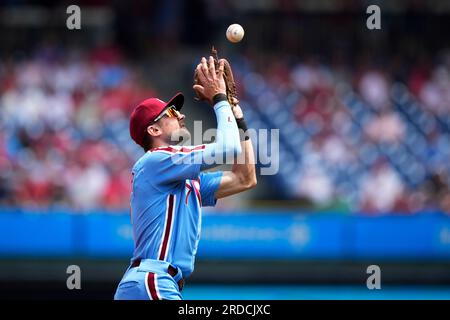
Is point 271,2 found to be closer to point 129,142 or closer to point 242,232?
point 129,142

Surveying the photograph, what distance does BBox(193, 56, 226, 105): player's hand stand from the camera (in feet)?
20.8

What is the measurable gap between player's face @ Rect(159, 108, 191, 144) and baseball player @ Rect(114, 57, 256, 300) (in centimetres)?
3

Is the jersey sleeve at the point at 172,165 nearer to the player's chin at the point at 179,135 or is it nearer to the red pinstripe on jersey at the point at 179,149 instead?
the red pinstripe on jersey at the point at 179,149

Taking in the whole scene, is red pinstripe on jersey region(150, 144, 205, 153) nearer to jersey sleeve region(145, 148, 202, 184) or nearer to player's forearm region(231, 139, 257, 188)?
jersey sleeve region(145, 148, 202, 184)

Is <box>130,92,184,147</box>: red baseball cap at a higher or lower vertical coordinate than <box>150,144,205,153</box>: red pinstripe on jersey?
higher

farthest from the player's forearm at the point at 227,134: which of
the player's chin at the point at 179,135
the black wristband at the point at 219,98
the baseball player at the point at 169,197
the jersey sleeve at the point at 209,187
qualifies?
the jersey sleeve at the point at 209,187

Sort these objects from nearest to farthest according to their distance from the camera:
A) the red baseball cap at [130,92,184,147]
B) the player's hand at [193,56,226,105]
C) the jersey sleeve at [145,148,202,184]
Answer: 1. the jersey sleeve at [145,148,202,184]
2. the player's hand at [193,56,226,105]
3. the red baseball cap at [130,92,184,147]

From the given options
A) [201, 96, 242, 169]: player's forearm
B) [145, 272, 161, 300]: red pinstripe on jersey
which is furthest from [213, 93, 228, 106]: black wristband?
[145, 272, 161, 300]: red pinstripe on jersey

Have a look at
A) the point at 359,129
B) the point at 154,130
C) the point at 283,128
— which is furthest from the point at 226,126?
the point at 359,129

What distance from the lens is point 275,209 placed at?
14.9 m

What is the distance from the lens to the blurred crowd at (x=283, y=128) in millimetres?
15250

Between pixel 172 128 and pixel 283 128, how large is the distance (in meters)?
11.0

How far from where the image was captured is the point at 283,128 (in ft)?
57.4

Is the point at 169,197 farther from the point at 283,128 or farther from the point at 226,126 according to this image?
the point at 283,128
